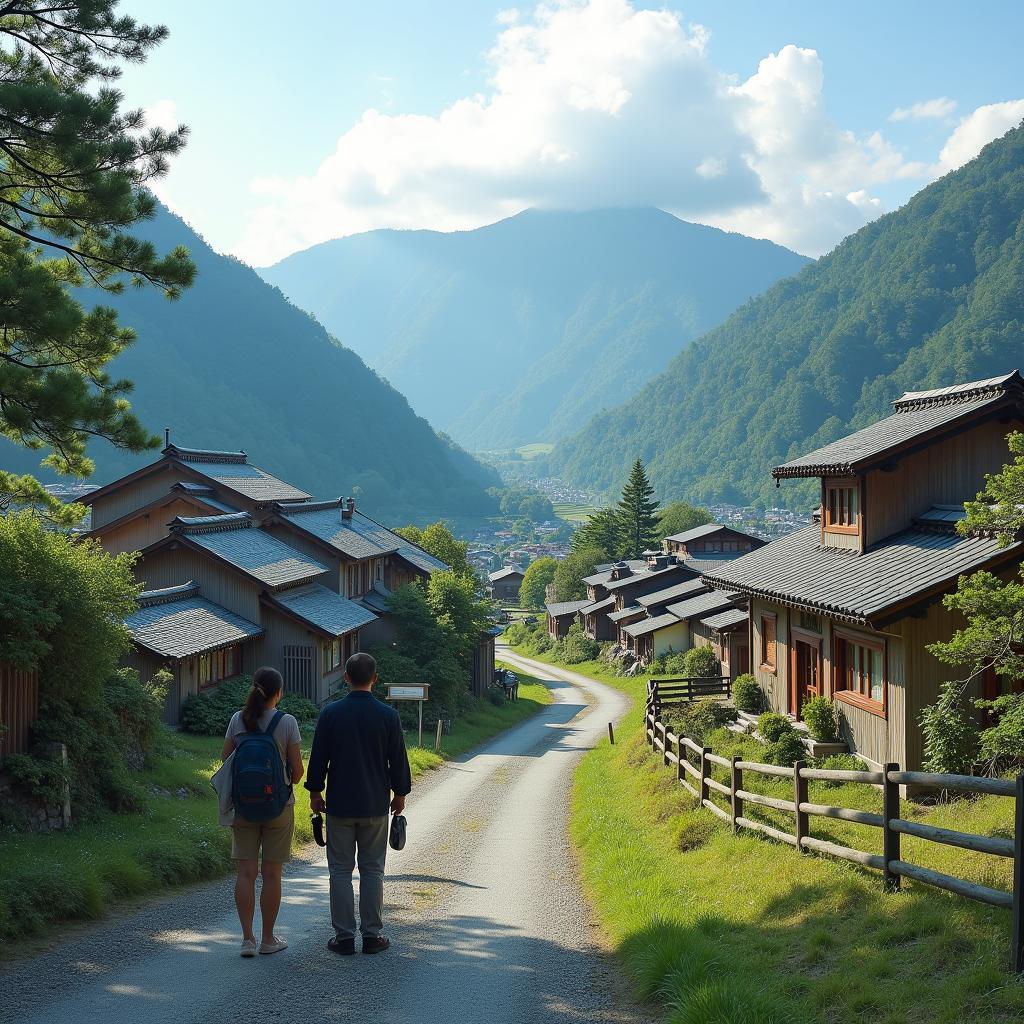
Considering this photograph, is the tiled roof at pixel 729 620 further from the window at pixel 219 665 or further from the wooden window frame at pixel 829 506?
the window at pixel 219 665

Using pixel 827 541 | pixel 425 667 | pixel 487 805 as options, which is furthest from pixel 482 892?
pixel 425 667

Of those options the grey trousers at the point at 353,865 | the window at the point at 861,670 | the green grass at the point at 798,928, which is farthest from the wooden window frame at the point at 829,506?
the grey trousers at the point at 353,865

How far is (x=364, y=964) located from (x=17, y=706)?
277 inches

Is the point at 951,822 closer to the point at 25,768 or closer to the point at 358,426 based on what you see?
the point at 25,768

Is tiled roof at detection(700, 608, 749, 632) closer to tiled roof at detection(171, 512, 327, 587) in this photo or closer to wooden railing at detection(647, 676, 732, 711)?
wooden railing at detection(647, 676, 732, 711)

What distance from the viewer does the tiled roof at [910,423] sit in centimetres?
1825

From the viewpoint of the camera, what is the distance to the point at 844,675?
1856 cm

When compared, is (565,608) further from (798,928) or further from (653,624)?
(798,928)

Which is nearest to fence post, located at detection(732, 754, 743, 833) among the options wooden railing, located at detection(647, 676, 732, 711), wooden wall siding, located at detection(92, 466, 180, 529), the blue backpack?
the blue backpack

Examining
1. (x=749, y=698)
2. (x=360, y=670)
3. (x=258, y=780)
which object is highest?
(x=360, y=670)

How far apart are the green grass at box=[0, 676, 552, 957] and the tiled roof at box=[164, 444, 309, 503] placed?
73.1 ft

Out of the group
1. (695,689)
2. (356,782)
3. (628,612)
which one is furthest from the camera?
(628,612)

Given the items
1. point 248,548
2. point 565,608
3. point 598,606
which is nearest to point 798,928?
point 248,548

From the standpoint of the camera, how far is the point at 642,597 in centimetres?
6359
